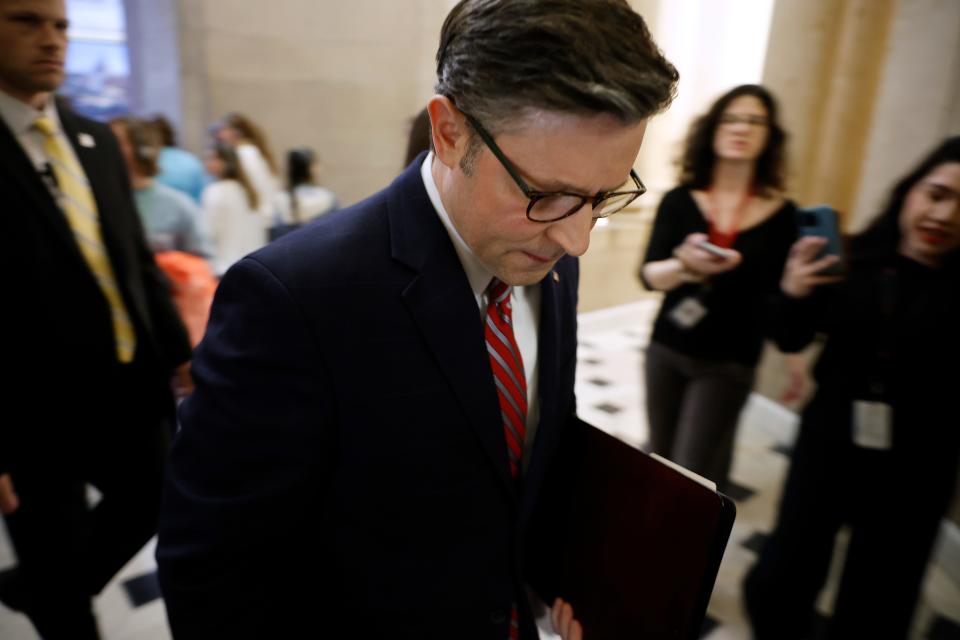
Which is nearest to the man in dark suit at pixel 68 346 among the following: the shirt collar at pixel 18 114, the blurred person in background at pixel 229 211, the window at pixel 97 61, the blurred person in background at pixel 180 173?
the shirt collar at pixel 18 114

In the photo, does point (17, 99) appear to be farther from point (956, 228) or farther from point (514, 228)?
point (956, 228)

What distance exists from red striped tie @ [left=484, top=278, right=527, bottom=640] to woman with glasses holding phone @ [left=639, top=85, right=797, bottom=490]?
62.4 inches

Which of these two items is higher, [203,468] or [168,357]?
[203,468]

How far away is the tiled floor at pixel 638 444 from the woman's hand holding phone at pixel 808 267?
5.22 feet

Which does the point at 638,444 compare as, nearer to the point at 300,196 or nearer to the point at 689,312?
the point at 689,312

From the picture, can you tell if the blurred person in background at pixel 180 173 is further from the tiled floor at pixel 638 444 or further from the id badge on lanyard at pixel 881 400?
the id badge on lanyard at pixel 881 400

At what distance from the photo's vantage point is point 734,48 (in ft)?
21.7

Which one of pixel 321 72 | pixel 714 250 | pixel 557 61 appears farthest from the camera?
pixel 321 72

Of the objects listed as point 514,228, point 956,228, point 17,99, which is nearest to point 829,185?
point 956,228

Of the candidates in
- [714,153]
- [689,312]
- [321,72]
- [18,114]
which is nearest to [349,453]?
[18,114]

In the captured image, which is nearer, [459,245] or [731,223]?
[459,245]

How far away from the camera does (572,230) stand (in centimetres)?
92

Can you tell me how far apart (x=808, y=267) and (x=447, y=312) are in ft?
5.40

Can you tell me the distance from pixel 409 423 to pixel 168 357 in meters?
1.58
